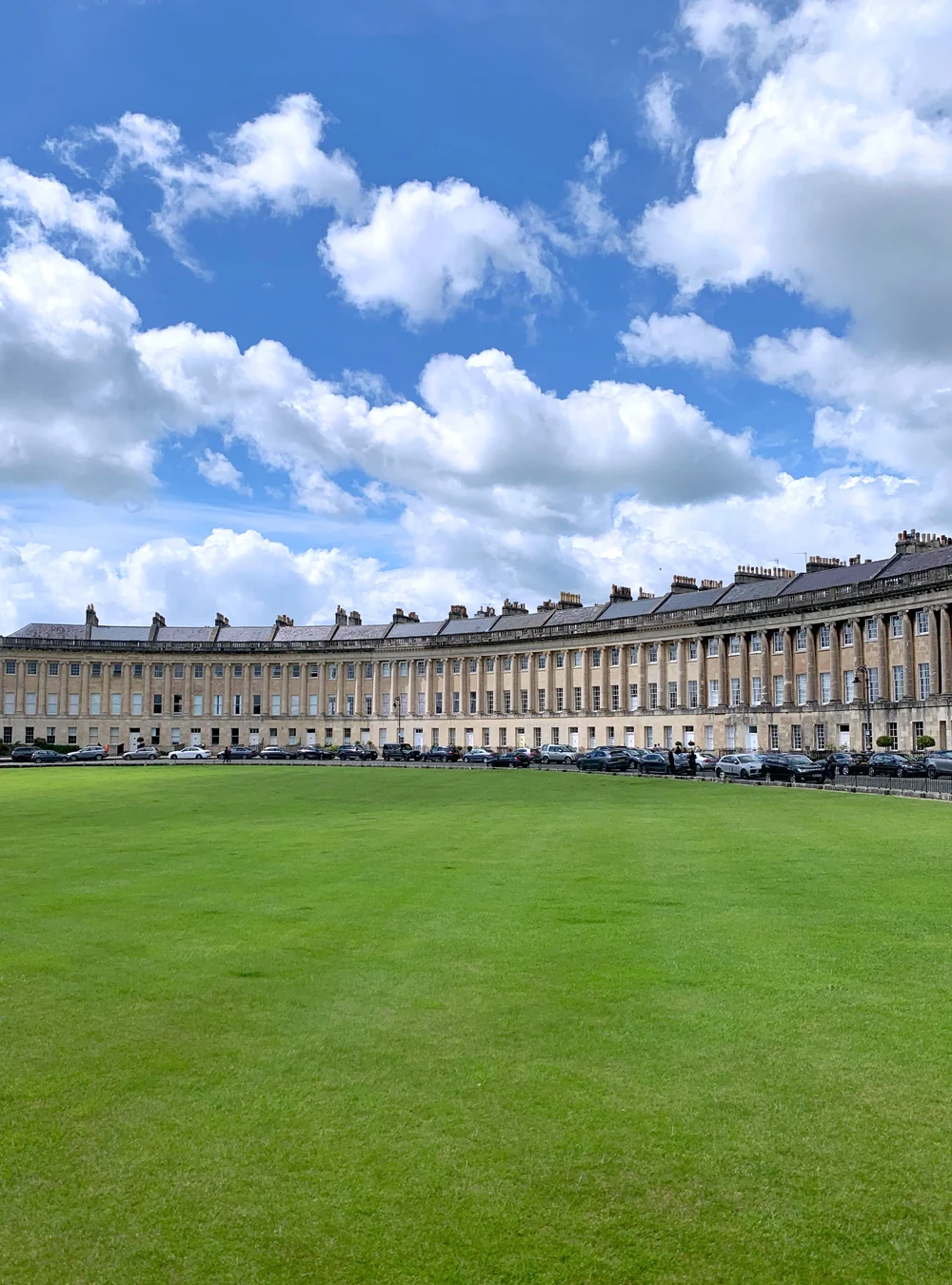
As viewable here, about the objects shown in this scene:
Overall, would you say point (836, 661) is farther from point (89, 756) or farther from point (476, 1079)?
Result: point (476, 1079)

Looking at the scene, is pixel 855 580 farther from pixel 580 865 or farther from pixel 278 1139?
pixel 278 1139

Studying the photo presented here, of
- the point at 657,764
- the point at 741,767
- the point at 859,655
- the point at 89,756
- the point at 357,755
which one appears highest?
the point at 859,655

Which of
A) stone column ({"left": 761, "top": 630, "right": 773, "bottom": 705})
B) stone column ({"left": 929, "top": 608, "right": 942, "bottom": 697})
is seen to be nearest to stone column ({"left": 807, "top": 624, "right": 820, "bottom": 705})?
stone column ({"left": 761, "top": 630, "right": 773, "bottom": 705})

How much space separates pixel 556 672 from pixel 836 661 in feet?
123

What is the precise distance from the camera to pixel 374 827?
2486 cm

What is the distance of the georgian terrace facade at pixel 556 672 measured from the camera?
76.2m

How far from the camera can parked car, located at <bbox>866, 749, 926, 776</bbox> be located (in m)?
49.6

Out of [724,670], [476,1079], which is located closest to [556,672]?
[724,670]

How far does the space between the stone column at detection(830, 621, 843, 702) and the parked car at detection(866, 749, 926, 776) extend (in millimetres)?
24093

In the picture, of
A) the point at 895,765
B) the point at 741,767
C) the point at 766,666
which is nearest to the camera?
the point at 895,765

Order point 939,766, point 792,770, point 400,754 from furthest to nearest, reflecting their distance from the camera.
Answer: point 400,754 < point 792,770 < point 939,766

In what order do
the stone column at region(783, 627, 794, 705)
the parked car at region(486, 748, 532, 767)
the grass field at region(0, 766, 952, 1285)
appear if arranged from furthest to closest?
the stone column at region(783, 627, 794, 705), the parked car at region(486, 748, 532, 767), the grass field at region(0, 766, 952, 1285)

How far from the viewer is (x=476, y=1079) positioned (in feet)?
23.7

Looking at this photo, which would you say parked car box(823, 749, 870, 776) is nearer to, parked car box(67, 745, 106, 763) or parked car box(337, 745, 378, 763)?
parked car box(337, 745, 378, 763)
